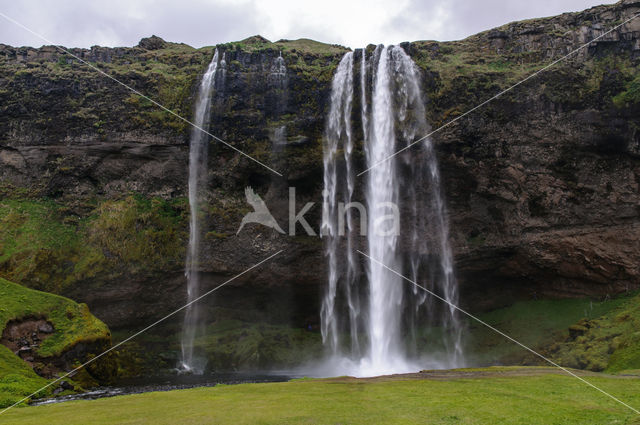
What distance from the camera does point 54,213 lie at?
3547 cm

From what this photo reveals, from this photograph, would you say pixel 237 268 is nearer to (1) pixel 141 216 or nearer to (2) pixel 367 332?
(1) pixel 141 216

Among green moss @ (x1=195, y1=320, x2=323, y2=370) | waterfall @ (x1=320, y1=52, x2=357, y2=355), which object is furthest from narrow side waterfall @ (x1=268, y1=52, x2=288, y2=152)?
green moss @ (x1=195, y1=320, x2=323, y2=370)

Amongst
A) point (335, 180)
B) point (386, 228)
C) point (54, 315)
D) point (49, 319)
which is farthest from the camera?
point (335, 180)

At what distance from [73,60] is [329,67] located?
22.8 meters

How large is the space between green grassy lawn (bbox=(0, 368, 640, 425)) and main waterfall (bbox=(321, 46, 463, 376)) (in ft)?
57.9

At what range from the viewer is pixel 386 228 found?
3434 cm

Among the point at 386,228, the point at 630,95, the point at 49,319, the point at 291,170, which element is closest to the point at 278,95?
the point at 291,170

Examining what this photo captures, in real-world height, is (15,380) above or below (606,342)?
above

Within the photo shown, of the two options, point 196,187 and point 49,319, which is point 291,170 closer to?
point 196,187

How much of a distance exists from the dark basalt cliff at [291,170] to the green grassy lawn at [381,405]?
63.2 ft

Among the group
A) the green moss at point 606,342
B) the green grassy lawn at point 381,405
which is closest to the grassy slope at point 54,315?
the green grassy lawn at point 381,405

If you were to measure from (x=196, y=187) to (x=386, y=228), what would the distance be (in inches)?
607

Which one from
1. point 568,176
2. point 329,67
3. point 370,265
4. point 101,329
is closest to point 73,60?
Answer: point 329,67

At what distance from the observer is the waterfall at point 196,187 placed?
114 feet
